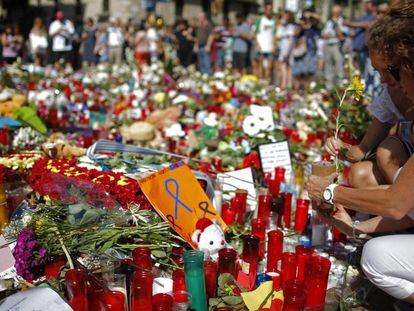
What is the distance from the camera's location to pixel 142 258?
2.19 meters

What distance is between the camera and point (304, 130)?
545 centimetres

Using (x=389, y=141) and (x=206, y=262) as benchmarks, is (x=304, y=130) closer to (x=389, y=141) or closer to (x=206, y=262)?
(x=389, y=141)

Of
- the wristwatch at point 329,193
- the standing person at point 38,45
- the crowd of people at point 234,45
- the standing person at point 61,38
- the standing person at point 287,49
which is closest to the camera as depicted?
the wristwatch at point 329,193

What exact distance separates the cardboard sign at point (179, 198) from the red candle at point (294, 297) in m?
0.68

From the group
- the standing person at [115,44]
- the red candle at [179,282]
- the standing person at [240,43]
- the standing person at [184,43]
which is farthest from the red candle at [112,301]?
the standing person at [184,43]

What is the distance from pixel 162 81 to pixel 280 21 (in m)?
4.90

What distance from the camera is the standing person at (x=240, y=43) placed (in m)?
12.0

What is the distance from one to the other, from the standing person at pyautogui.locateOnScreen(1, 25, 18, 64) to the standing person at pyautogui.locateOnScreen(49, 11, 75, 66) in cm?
98

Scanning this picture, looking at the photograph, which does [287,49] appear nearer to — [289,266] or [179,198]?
[179,198]

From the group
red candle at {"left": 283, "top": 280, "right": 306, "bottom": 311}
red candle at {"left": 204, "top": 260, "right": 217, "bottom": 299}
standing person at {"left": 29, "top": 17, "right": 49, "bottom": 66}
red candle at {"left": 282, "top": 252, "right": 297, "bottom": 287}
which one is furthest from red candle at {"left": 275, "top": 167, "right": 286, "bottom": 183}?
standing person at {"left": 29, "top": 17, "right": 49, "bottom": 66}

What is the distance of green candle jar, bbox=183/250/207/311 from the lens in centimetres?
197

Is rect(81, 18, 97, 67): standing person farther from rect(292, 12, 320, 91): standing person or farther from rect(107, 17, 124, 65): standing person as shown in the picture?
rect(292, 12, 320, 91): standing person

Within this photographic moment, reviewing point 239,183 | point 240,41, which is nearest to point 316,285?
point 239,183

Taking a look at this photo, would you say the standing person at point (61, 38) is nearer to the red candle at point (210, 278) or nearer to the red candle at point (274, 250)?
the red candle at point (274, 250)
